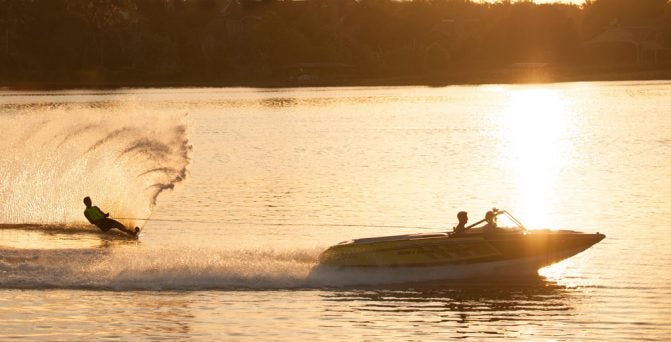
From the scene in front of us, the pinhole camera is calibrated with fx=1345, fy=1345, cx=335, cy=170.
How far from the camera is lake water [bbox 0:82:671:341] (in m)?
32.8

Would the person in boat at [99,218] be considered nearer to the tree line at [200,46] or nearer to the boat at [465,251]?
the boat at [465,251]

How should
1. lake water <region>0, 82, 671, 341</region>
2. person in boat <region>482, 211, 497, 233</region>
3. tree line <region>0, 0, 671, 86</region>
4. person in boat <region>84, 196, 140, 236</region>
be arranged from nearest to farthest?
lake water <region>0, 82, 671, 341</region> < person in boat <region>482, 211, 497, 233</region> < person in boat <region>84, 196, 140, 236</region> < tree line <region>0, 0, 671, 86</region>

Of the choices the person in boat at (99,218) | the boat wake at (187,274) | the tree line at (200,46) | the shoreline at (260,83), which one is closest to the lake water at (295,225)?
the boat wake at (187,274)

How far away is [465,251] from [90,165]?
2077 cm

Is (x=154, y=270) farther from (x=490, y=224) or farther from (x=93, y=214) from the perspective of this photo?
(x=490, y=224)

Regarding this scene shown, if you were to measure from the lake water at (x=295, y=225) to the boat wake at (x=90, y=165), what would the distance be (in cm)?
9

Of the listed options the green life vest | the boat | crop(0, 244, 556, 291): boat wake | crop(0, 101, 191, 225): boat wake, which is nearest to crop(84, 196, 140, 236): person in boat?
the green life vest

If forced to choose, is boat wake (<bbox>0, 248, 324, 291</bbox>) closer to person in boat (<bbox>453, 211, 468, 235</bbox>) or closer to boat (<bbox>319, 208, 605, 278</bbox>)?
boat (<bbox>319, 208, 605, 278</bbox>)

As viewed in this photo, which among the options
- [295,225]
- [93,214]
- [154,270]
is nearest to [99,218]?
[93,214]

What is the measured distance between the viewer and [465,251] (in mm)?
35812

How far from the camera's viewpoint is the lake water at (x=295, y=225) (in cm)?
3275

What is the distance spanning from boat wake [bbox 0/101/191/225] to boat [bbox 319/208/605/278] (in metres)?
15.0

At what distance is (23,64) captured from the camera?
16950 cm

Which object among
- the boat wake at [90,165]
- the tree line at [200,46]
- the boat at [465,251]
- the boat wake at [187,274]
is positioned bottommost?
the boat wake at [187,274]
